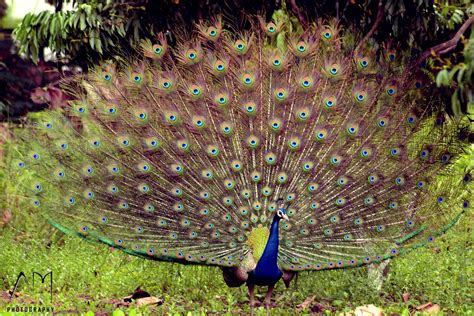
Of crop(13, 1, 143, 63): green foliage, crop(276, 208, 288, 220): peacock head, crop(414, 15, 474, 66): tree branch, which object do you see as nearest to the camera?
crop(414, 15, 474, 66): tree branch

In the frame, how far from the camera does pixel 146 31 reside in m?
8.80

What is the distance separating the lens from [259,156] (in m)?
7.23

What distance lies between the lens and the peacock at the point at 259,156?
283 inches

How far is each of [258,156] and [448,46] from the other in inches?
71.9

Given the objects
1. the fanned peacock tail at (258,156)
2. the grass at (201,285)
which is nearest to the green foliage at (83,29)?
the fanned peacock tail at (258,156)

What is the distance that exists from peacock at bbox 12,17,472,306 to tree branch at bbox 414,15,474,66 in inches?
13.8

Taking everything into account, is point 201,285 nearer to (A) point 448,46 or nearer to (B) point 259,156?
(B) point 259,156

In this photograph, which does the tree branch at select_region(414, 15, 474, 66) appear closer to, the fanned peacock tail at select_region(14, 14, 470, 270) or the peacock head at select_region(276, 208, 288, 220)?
the fanned peacock tail at select_region(14, 14, 470, 270)

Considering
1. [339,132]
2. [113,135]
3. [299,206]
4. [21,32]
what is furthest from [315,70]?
[21,32]

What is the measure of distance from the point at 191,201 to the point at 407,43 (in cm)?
251

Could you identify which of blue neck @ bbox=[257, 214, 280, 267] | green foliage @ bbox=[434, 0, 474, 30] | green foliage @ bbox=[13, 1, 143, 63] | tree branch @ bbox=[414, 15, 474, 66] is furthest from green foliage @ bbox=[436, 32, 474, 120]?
green foliage @ bbox=[13, 1, 143, 63]

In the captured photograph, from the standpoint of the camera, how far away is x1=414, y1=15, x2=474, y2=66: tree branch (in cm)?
605

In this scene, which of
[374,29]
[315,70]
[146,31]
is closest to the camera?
[315,70]

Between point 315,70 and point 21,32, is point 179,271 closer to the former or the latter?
point 315,70
